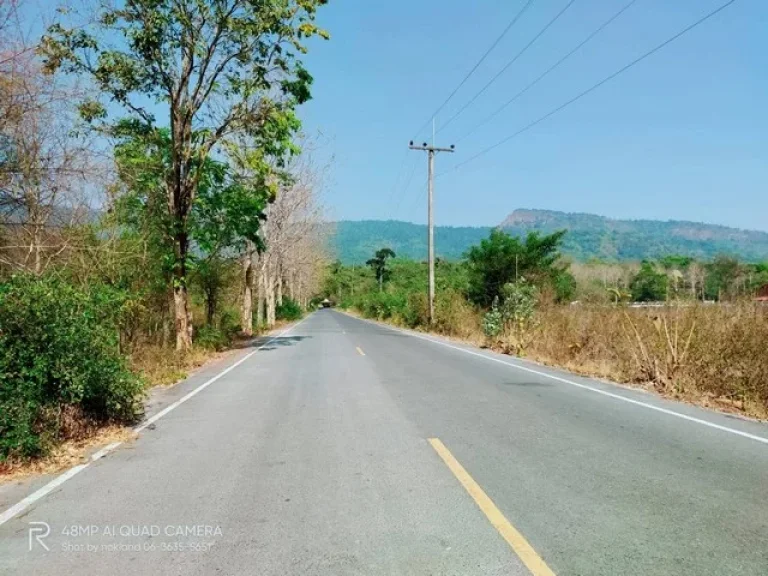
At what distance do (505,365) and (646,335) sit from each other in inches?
144

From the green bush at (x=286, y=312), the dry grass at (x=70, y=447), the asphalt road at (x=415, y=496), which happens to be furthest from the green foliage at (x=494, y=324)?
the green bush at (x=286, y=312)

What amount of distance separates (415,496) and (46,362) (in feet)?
13.8

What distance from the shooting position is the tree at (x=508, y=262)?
3412cm

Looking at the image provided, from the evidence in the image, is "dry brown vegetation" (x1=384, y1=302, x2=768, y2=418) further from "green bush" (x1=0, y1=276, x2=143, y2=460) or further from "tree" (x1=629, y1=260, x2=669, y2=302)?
"green bush" (x1=0, y1=276, x2=143, y2=460)

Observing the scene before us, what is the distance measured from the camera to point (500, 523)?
446 centimetres

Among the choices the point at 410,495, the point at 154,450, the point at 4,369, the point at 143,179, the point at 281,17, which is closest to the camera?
the point at 410,495

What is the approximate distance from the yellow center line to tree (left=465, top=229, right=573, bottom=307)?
28.3 meters

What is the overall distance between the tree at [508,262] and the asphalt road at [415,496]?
24989mm

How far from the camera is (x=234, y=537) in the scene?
430 cm

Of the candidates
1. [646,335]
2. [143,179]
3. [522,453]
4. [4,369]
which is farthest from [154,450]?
[143,179]

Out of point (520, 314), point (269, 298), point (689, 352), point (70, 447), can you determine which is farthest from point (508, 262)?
point (70, 447)

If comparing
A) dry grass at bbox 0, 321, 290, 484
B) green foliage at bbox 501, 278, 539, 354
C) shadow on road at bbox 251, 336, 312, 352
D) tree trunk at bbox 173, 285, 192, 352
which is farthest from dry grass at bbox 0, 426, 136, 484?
green foliage at bbox 501, 278, 539, 354

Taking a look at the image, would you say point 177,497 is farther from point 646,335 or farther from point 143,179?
point 143,179

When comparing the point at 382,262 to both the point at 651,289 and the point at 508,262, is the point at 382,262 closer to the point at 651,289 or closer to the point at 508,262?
the point at 508,262
